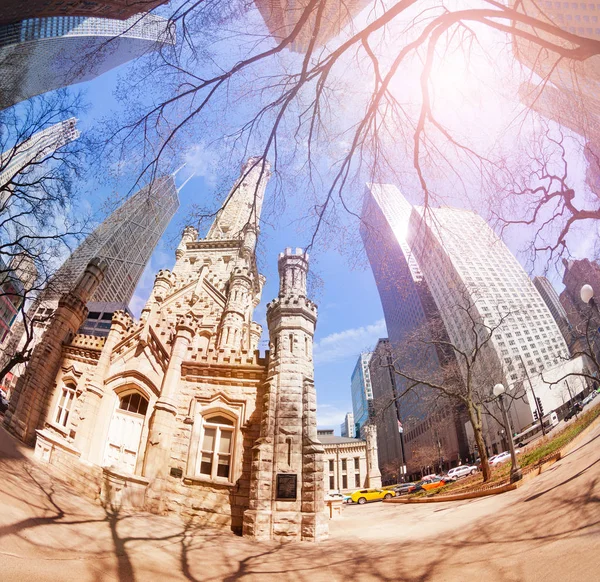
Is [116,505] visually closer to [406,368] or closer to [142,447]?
[142,447]

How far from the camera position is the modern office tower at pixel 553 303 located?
10.7 meters

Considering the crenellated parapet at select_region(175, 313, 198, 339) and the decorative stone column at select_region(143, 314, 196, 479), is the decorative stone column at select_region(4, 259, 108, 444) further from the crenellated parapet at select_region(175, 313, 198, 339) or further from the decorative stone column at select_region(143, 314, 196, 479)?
the crenellated parapet at select_region(175, 313, 198, 339)

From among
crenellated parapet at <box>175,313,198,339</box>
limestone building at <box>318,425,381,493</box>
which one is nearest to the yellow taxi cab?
limestone building at <box>318,425,381,493</box>

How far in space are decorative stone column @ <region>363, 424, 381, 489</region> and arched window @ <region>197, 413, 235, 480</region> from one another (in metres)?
33.9

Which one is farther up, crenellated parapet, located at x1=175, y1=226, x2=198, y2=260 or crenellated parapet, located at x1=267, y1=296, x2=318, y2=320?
crenellated parapet, located at x1=175, y1=226, x2=198, y2=260

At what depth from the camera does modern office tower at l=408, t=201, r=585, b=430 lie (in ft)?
25.0

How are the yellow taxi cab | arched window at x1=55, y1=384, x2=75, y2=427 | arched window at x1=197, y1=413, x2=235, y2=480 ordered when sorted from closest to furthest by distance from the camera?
arched window at x1=197, y1=413, x2=235, y2=480 → arched window at x1=55, y1=384, x2=75, y2=427 → the yellow taxi cab

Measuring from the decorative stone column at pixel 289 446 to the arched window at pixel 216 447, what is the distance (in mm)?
1651

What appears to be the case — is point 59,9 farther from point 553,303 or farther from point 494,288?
point 494,288

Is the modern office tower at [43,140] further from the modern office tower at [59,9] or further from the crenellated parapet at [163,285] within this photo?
the crenellated parapet at [163,285]

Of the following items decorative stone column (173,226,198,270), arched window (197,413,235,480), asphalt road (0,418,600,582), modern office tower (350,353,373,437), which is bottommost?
asphalt road (0,418,600,582)

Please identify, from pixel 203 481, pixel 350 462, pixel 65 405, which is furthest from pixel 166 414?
pixel 350 462

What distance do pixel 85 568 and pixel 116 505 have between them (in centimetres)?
583

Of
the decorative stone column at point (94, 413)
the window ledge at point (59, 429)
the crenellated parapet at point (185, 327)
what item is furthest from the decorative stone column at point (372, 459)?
the window ledge at point (59, 429)
